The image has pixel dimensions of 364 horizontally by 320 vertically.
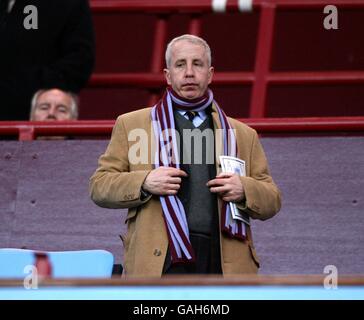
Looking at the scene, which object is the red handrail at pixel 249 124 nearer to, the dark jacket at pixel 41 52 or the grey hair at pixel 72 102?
the grey hair at pixel 72 102

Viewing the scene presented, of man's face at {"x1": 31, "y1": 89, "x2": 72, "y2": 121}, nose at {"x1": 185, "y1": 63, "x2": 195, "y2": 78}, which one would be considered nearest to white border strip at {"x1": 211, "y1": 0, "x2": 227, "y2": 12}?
man's face at {"x1": 31, "y1": 89, "x2": 72, "y2": 121}

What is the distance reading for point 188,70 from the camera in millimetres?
5035

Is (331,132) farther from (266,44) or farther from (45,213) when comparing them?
(45,213)

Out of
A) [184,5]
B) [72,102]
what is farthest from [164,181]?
[184,5]

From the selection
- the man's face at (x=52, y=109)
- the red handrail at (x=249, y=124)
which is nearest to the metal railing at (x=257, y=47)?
the red handrail at (x=249, y=124)

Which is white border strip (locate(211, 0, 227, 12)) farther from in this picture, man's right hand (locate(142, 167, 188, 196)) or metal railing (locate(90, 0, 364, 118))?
man's right hand (locate(142, 167, 188, 196))

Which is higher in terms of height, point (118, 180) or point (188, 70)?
point (188, 70)

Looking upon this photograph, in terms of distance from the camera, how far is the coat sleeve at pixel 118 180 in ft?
15.9

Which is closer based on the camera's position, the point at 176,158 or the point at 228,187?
the point at 228,187

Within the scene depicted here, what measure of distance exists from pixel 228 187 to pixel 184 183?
17 centimetres

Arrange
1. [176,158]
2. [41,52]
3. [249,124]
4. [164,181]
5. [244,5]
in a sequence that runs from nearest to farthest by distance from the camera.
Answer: [164,181], [176,158], [249,124], [41,52], [244,5]

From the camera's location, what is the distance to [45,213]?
6359 mm

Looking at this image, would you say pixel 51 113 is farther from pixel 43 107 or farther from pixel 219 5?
pixel 219 5
